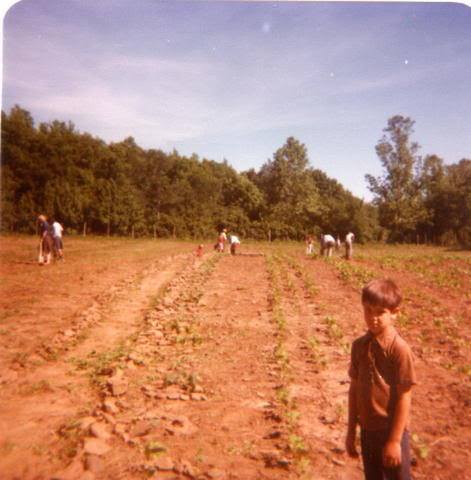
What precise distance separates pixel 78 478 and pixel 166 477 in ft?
2.10

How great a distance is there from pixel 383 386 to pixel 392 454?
1.15 feet

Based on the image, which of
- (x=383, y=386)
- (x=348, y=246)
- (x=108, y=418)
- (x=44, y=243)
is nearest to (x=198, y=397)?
(x=108, y=418)

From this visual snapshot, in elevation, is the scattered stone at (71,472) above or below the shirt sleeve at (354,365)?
below

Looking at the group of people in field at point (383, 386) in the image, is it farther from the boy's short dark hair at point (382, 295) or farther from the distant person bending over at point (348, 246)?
the distant person bending over at point (348, 246)

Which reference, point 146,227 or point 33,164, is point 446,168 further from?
point 33,164

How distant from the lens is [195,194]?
52.9 m

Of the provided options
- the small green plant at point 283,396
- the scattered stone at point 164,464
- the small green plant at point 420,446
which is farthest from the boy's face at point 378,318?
the small green plant at point 283,396

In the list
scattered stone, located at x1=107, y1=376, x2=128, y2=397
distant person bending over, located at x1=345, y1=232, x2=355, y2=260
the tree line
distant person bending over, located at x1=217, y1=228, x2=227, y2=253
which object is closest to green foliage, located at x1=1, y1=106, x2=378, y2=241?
the tree line

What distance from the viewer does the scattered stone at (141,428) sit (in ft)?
12.5

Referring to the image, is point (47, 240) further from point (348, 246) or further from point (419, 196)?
point (419, 196)

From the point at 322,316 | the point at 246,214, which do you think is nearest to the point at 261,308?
the point at 322,316

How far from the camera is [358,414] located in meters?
2.71

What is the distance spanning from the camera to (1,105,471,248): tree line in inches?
1154

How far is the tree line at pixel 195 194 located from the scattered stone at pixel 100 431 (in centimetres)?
1897
